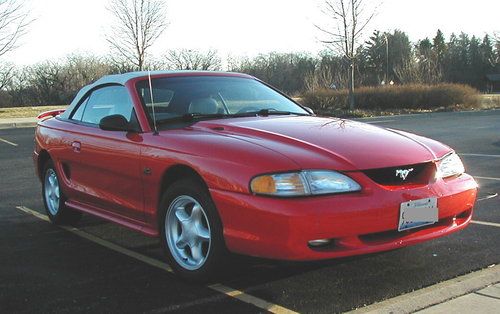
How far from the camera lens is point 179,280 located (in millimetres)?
3973

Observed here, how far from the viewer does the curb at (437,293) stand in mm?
3326

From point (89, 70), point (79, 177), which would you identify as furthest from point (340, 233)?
point (89, 70)

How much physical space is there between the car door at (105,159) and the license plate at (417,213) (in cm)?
197

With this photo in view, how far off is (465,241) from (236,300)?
2300mm

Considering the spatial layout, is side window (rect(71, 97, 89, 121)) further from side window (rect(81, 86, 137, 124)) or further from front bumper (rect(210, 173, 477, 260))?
front bumper (rect(210, 173, 477, 260))

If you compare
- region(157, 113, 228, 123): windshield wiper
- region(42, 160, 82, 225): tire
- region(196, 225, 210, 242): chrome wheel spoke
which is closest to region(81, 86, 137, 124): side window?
region(157, 113, 228, 123): windshield wiper

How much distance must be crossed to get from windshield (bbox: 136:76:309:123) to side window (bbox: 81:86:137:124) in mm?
181

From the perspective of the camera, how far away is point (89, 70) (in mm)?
50344

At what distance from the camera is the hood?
3.50 m

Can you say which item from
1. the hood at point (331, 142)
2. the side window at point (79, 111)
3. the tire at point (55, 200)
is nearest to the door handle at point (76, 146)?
the side window at point (79, 111)

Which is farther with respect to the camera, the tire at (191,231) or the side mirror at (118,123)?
the side mirror at (118,123)

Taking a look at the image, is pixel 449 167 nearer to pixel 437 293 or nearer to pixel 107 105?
pixel 437 293

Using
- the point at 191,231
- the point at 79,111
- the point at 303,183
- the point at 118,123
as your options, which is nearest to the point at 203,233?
the point at 191,231

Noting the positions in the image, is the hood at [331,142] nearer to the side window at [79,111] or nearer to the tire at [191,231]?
the tire at [191,231]
